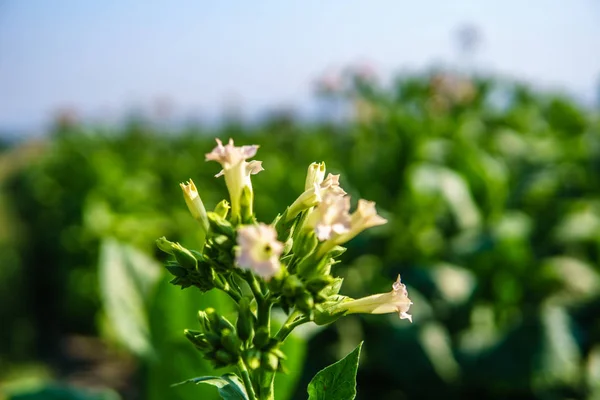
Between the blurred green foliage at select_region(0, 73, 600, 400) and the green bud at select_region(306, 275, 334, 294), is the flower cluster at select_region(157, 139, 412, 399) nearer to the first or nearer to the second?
the green bud at select_region(306, 275, 334, 294)

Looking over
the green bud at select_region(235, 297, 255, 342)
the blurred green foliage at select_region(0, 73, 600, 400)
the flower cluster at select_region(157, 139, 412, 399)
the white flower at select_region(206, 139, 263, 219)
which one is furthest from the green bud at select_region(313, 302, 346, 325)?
the blurred green foliage at select_region(0, 73, 600, 400)

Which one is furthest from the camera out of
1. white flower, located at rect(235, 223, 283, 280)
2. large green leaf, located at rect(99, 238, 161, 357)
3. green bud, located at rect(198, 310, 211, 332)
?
large green leaf, located at rect(99, 238, 161, 357)

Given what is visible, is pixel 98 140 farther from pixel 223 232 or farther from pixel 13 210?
pixel 223 232

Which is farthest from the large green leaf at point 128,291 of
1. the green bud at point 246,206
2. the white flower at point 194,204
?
the green bud at point 246,206

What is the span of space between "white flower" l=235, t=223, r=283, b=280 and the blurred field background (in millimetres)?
1071

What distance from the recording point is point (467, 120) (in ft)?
21.9

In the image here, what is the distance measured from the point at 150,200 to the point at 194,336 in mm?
6848

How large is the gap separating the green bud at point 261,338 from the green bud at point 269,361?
18 millimetres

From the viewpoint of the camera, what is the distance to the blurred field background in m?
2.60

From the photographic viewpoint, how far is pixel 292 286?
3.39 feet

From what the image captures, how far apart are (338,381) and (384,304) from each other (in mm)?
175

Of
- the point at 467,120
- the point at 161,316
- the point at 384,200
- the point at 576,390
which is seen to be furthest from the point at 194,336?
the point at 467,120

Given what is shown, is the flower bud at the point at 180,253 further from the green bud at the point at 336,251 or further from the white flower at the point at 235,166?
the green bud at the point at 336,251

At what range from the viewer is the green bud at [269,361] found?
3.36 ft
